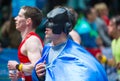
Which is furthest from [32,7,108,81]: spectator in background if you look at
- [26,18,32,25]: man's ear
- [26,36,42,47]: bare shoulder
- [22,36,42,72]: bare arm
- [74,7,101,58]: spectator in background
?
[74,7,101,58]: spectator in background

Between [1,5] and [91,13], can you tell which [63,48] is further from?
[1,5]

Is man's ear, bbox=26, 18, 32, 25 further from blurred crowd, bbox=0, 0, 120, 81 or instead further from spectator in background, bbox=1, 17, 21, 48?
spectator in background, bbox=1, 17, 21, 48

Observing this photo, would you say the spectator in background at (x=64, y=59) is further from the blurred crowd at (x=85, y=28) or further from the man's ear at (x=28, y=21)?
the blurred crowd at (x=85, y=28)

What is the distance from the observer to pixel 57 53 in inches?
243

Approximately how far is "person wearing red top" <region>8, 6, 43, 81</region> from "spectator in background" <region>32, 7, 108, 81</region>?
23.0 inches

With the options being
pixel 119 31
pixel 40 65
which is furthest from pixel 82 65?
pixel 119 31

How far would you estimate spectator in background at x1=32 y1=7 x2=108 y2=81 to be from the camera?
600 centimetres

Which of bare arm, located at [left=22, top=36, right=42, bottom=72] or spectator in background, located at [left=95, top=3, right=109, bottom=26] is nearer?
bare arm, located at [left=22, top=36, right=42, bottom=72]

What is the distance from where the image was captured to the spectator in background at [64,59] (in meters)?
6.00

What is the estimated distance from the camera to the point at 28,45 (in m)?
7.11

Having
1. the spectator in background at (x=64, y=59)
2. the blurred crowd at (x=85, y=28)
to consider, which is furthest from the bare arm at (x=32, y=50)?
the blurred crowd at (x=85, y=28)

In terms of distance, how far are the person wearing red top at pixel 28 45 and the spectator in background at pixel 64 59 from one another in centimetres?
58

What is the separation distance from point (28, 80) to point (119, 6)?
9.80 m

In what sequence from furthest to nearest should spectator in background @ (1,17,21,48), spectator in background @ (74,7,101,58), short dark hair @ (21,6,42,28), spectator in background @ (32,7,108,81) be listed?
spectator in background @ (74,7,101,58) < spectator in background @ (1,17,21,48) < short dark hair @ (21,6,42,28) < spectator in background @ (32,7,108,81)
